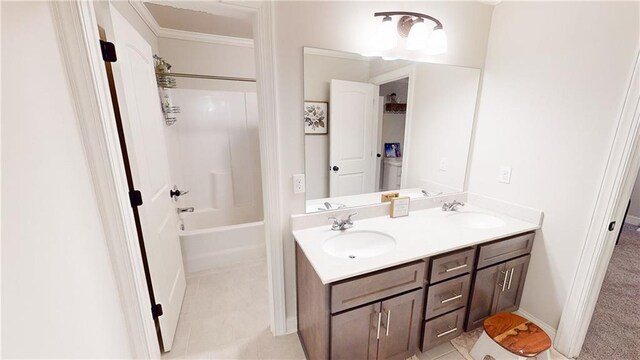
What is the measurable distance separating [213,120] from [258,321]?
2209 mm

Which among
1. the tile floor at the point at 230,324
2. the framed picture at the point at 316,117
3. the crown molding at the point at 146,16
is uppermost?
the crown molding at the point at 146,16

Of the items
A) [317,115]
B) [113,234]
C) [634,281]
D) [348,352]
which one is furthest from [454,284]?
[634,281]

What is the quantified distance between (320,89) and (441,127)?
1057 mm

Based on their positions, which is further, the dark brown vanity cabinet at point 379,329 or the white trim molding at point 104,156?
the dark brown vanity cabinet at point 379,329

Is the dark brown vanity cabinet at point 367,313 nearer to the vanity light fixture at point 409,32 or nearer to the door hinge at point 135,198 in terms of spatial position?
the door hinge at point 135,198

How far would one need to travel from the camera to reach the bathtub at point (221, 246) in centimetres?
232

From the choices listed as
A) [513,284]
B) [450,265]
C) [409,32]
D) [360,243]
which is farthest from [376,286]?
[409,32]

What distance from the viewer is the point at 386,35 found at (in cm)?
141

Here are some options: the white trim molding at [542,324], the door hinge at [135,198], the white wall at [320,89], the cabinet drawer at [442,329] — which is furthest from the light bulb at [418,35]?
the white trim molding at [542,324]

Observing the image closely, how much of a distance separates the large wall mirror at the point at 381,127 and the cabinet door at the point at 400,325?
65 centimetres

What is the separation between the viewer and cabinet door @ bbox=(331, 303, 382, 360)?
1133 millimetres

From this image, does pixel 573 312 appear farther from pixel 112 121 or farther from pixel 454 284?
pixel 112 121

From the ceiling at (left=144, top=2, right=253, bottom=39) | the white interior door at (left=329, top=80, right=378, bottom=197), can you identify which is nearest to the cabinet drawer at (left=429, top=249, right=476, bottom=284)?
the white interior door at (left=329, top=80, right=378, bottom=197)

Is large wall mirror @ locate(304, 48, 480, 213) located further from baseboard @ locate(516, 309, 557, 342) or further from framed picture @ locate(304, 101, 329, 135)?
baseboard @ locate(516, 309, 557, 342)
